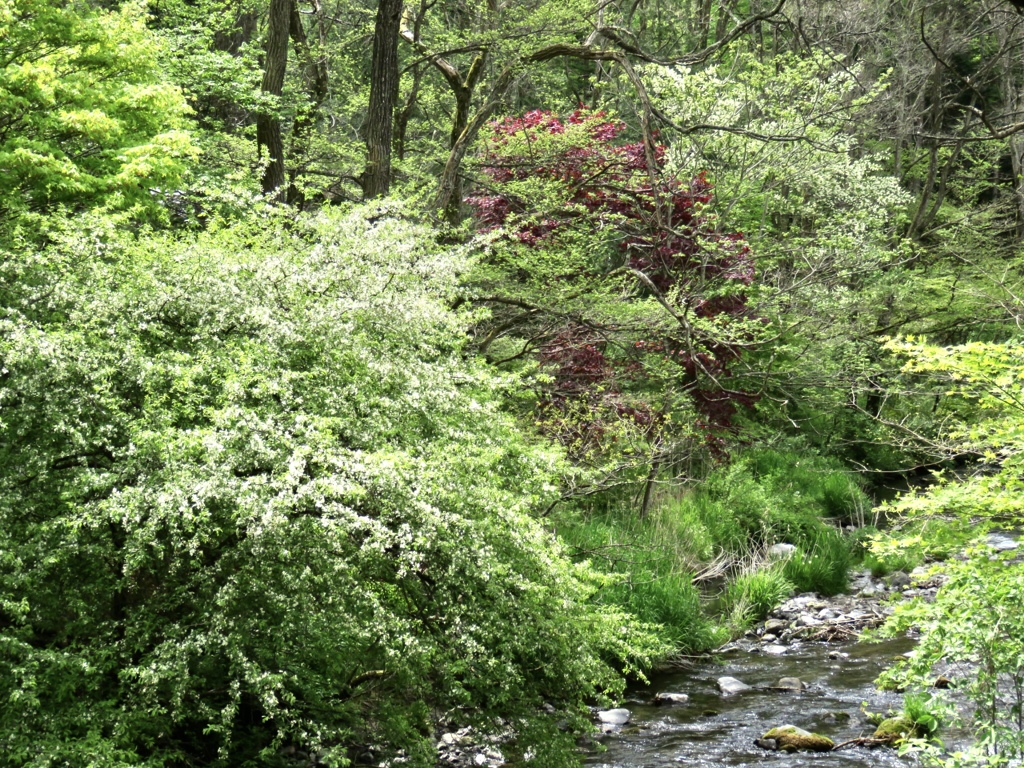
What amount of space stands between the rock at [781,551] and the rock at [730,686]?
10.4 feet

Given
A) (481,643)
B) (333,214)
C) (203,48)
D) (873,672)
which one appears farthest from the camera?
(203,48)

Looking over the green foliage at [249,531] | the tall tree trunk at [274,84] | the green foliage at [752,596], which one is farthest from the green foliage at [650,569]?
the tall tree trunk at [274,84]

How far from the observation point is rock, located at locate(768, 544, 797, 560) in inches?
429

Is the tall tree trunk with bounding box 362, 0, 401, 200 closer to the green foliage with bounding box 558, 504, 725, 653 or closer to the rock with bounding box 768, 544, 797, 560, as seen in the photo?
the green foliage with bounding box 558, 504, 725, 653

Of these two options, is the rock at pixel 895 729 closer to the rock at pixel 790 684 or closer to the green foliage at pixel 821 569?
the rock at pixel 790 684

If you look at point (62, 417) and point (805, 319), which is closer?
point (62, 417)

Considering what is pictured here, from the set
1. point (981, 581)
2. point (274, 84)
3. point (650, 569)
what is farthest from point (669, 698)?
point (274, 84)

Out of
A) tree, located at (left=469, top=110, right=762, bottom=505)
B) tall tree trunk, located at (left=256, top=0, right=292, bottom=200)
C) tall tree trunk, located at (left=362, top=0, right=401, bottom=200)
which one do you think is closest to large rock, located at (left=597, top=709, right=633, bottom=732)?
tree, located at (left=469, top=110, right=762, bottom=505)

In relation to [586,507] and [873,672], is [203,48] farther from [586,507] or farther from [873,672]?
[873,672]

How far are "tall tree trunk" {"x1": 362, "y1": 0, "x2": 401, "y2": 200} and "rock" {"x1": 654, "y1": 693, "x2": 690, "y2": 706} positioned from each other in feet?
17.9

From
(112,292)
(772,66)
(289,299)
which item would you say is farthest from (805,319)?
(112,292)

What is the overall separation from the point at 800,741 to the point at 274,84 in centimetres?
783

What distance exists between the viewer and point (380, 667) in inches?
198

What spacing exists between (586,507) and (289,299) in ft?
19.0
